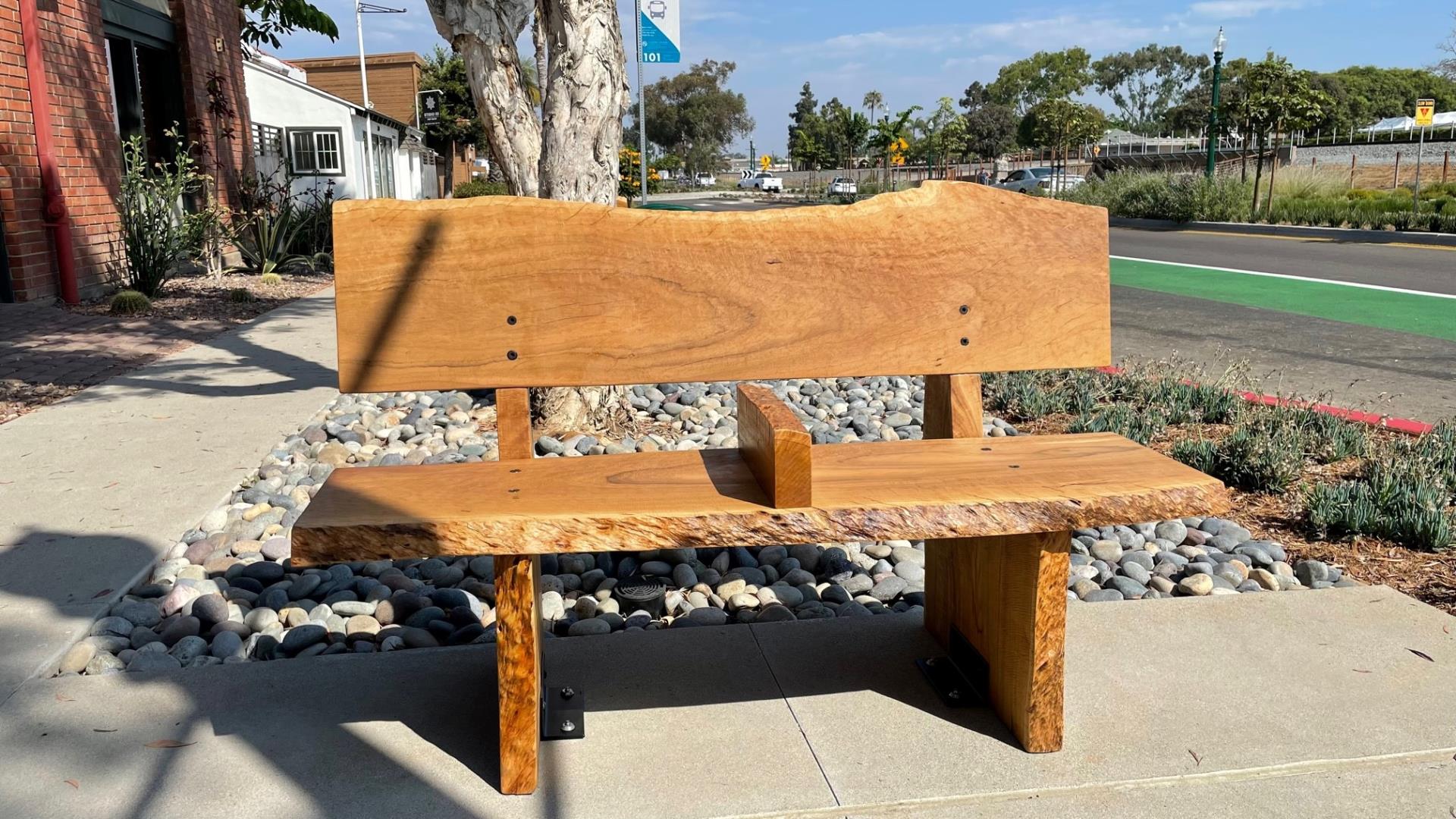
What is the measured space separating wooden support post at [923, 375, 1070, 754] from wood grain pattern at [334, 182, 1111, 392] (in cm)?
24

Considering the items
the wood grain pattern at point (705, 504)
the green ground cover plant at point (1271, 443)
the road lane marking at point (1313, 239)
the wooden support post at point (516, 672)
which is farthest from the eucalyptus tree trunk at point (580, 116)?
the road lane marking at point (1313, 239)

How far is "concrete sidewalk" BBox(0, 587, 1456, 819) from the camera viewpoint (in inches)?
88.7

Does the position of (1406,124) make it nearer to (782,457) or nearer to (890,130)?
(890,130)

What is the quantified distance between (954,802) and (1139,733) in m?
0.54

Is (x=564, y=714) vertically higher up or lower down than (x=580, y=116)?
lower down

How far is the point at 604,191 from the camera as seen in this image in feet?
17.7

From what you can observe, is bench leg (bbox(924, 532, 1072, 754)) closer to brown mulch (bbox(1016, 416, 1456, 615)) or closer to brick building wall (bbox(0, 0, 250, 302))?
brown mulch (bbox(1016, 416, 1456, 615))

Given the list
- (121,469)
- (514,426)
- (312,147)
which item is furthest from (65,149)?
(312,147)

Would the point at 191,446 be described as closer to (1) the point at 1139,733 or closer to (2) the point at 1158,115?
(1) the point at 1139,733

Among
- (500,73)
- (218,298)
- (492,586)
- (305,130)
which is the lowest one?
(492,586)

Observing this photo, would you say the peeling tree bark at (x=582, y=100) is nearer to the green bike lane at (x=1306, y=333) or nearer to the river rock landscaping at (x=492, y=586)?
the river rock landscaping at (x=492, y=586)

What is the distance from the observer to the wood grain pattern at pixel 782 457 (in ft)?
7.15

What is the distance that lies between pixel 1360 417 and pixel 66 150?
10488mm

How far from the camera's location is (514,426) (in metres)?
2.69
